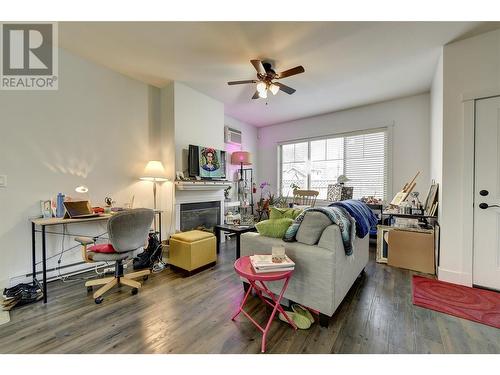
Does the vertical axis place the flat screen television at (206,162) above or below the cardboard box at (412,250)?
above

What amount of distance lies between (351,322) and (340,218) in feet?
2.72

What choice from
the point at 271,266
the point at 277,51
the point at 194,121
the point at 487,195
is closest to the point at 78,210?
the point at 194,121

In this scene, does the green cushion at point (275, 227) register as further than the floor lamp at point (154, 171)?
No

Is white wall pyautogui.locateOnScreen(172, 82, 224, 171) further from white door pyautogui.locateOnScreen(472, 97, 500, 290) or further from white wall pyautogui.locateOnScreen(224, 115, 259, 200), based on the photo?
white door pyautogui.locateOnScreen(472, 97, 500, 290)

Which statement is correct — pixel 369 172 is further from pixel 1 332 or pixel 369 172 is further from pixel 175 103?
pixel 1 332

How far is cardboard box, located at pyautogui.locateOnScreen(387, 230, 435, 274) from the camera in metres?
2.74

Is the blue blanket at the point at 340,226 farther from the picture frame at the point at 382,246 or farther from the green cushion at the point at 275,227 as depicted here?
the picture frame at the point at 382,246

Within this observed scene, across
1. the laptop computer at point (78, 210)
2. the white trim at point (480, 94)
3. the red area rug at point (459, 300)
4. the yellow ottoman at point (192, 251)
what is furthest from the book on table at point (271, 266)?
the white trim at point (480, 94)

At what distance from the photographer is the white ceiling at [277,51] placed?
84.7 inches

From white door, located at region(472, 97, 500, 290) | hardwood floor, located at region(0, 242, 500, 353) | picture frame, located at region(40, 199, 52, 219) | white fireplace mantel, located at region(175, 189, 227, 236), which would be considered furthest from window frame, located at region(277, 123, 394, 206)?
picture frame, located at region(40, 199, 52, 219)

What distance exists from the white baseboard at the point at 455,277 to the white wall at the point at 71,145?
3.69 meters

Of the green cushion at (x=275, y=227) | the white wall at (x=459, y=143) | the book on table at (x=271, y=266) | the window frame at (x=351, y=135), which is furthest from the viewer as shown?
the window frame at (x=351, y=135)
